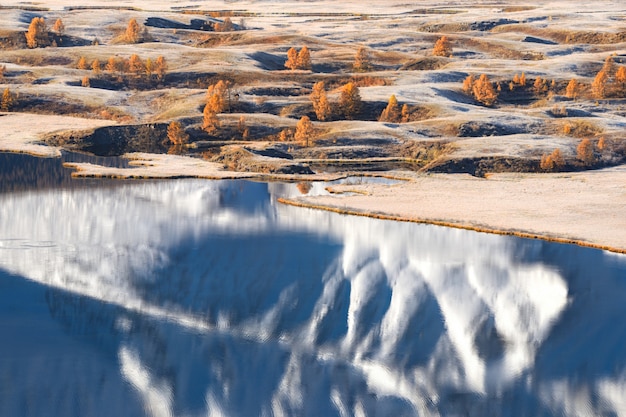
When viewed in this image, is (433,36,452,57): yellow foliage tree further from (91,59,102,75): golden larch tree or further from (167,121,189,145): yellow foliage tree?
(167,121,189,145): yellow foliage tree

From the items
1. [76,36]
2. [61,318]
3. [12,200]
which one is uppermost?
[61,318]

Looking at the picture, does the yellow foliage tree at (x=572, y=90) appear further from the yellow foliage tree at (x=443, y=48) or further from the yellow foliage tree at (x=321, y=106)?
the yellow foliage tree at (x=443, y=48)

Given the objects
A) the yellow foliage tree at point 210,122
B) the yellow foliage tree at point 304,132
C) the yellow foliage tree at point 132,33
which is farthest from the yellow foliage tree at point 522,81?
the yellow foliage tree at point 132,33

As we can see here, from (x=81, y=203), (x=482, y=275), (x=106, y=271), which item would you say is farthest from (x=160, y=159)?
(x=482, y=275)

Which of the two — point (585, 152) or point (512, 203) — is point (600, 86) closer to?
point (585, 152)

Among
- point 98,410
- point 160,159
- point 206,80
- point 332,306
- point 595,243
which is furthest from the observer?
point 206,80

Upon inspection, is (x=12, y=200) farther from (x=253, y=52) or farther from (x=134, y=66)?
(x=253, y=52)

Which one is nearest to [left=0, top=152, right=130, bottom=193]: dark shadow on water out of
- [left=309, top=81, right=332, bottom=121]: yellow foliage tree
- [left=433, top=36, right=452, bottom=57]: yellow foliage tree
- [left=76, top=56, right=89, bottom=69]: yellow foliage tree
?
[left=309, top=81, right=332, bottom=121]: yellow foliage tree
